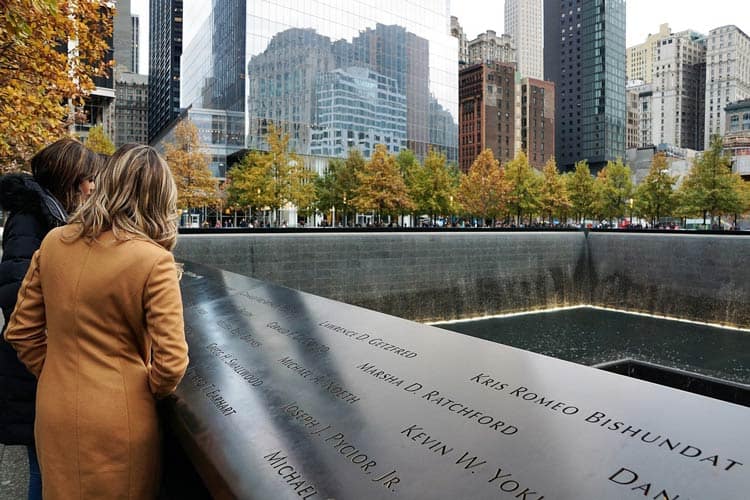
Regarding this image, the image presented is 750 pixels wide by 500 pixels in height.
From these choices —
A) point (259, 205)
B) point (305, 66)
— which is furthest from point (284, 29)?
point (259, 205)

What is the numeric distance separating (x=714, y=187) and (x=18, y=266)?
4929 centimetres

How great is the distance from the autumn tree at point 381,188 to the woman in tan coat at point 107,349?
4483cm

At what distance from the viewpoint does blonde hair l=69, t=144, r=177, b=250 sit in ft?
6.72

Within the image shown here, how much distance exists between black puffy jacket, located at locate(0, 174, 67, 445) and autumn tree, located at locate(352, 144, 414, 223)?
4409cm

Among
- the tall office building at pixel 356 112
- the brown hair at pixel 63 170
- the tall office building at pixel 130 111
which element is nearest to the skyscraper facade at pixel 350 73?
the tall office building at pixel 356 112

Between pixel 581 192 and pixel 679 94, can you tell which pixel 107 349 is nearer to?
pixel 581 192

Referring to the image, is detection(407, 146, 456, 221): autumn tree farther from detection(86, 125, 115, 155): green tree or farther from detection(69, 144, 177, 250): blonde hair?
detection(69, 144, 177, 250): blonde hair

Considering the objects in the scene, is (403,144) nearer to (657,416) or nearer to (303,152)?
(303,152)

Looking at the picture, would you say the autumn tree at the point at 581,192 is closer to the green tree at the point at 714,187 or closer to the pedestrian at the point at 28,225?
the green tree at the point at 714,187

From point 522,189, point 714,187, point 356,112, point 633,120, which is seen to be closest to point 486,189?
point 522,189

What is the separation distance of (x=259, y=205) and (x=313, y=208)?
9.95 metres

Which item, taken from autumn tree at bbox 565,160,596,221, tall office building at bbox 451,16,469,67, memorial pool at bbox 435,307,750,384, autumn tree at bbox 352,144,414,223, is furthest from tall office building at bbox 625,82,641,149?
memorial pool at bbox 435,307,750,384

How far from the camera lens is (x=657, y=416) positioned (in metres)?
1.80

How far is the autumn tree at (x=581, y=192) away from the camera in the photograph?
179 ft
